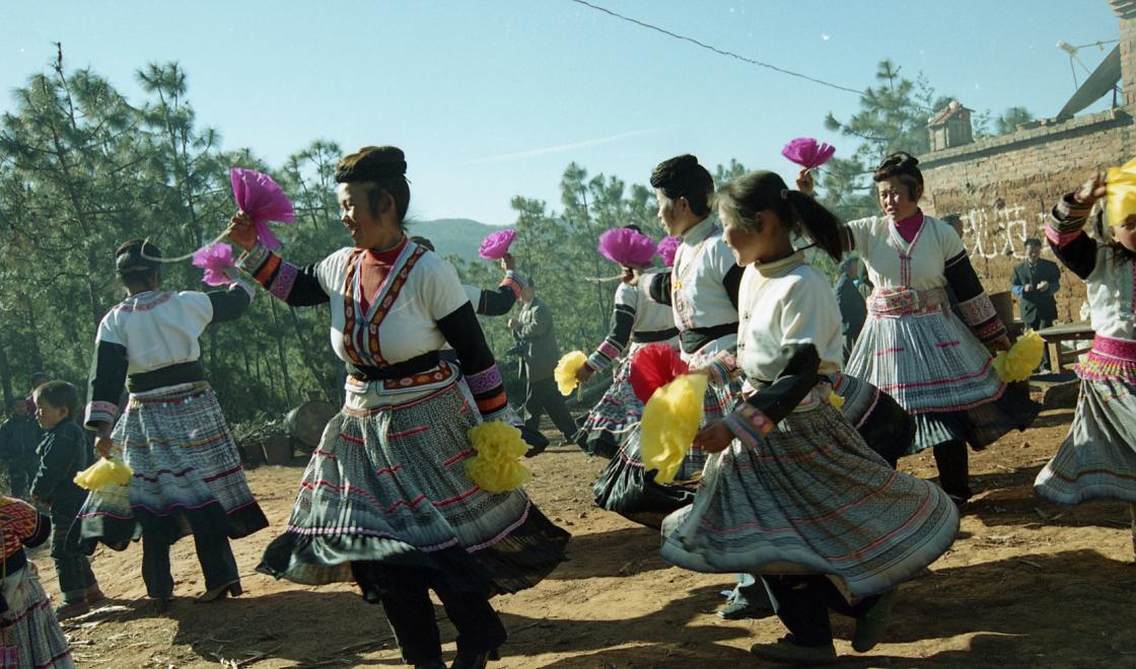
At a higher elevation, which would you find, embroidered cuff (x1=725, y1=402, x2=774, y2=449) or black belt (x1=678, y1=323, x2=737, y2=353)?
black belt (x1=678, y1=323, x2=737, y2=353)

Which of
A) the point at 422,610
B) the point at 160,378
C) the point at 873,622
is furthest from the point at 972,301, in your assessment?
the point at 160,378

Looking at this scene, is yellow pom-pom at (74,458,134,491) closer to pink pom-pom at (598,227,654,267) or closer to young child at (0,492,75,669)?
young child at (0,492,75,669)

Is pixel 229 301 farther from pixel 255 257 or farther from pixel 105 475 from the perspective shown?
pixel 255 257

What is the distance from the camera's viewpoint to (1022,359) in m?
5.68

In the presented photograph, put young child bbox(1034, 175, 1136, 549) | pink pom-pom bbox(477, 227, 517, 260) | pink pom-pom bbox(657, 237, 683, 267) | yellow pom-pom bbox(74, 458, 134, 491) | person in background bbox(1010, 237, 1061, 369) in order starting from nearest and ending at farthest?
young child bbox(1034, 175, 1136, 549) → yellow pom-pom bbox(74, 458, 134, 491) → pink pom-pom bbox(477, 227, 517, 260) → pink pom-pom bbox(657, 237, 683, 267) → person in background bbox(1010, 237, 1061, 369)

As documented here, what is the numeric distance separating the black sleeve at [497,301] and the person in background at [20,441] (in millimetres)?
7340

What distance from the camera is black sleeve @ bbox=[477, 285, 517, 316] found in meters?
5.97

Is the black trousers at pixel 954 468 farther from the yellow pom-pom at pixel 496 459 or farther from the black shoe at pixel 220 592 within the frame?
the black shoe at pixel 220 592

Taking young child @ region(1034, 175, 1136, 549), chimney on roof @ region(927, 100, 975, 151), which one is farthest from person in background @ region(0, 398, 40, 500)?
chimney on roof @ region(927, 100, 975, 151)

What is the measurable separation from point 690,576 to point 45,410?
4368 mm

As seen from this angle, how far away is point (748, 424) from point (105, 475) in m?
3.90

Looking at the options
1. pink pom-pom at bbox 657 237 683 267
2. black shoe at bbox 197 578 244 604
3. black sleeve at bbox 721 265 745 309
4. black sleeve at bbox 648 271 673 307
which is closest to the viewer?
black sleeve at bbox 721 265 745 309

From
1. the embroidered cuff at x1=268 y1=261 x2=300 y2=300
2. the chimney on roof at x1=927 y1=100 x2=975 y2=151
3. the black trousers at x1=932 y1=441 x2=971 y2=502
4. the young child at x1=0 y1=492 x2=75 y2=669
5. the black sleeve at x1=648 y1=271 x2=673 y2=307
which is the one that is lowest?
the black trousers at x1=932 y1=441 x2=971 y2=502

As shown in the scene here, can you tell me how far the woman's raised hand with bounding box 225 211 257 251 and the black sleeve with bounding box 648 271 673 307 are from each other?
218 centimetres
